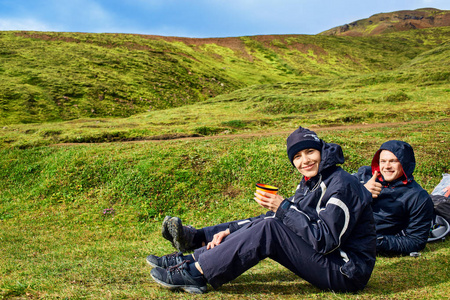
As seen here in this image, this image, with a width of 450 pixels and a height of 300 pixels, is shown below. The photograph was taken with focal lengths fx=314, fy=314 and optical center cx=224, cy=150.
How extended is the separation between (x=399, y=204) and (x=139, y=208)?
24.9ft

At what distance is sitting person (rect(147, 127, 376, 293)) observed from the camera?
3738 mm

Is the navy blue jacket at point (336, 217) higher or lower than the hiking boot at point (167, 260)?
higher


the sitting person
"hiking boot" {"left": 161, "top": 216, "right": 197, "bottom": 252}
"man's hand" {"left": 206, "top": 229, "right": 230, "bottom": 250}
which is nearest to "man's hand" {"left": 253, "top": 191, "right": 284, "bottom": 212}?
the sitting person

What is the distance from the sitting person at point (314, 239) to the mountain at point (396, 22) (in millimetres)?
175630

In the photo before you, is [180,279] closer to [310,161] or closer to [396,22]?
[310,161]

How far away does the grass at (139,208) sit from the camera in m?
4.31

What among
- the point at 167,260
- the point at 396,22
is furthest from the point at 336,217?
the point at 396,22

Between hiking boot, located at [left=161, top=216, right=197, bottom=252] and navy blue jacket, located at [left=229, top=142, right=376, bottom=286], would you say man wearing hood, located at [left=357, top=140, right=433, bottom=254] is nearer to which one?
navy blue jacket, located at [left=229, top=142, right=376, bottom=286]

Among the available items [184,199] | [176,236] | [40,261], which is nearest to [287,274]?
[176,236]

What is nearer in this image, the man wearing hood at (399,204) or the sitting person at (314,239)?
the sitting person at (314,239)

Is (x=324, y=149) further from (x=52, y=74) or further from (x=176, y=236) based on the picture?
(x=52, y=74)

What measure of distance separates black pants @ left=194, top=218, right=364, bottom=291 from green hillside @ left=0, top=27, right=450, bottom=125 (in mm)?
32213

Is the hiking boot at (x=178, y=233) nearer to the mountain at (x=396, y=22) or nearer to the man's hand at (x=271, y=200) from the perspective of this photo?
the man's hand at (x=271, y=200)

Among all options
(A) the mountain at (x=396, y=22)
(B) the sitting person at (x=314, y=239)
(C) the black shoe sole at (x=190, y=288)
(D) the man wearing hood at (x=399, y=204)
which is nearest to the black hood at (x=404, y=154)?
(D) the man wearing hood at (x=399, y=204)
